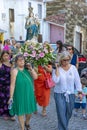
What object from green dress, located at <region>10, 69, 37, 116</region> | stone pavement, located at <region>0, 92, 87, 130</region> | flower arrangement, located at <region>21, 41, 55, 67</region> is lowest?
stone pavement, located at <region>0, 92, 87, 130</region>

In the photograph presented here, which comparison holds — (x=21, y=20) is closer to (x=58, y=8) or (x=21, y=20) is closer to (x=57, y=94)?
(x=58, y=8)

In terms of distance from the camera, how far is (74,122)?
8938 mm

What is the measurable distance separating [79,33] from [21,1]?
797 centimetres

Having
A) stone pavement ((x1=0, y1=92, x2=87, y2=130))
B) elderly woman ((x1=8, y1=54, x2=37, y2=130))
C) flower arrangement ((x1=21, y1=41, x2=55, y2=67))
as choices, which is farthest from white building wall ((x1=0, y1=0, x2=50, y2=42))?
elderly woman ((x1=8, y1=54, x2=37, y2=130))

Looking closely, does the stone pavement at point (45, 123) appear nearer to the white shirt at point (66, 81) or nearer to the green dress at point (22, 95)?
the green dress at point (22, 95)

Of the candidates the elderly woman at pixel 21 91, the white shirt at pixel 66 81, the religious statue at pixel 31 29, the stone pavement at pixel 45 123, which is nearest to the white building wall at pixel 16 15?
the religious statue at pixel 31 29

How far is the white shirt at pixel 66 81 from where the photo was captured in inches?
286

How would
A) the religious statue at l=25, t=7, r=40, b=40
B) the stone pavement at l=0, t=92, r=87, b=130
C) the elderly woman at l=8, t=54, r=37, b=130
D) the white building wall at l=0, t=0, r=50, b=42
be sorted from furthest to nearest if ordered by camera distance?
the white building wall at l=0, t=0, r=50, b=42
the religious statue at l=25, t=7, r=40, b=40
the stone pavement at l=0, t=92, r=87, b=130
the elderly woman at l=8, t=54, r=37, b=130

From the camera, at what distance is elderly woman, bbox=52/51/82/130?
7250 mm

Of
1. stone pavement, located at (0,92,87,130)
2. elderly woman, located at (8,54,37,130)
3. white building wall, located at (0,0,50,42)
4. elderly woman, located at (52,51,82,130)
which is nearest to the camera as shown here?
elderly woman, located at (52,51,82,130)

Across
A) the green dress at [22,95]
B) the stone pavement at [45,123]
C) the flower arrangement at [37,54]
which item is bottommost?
the stone pavement at [45,123]

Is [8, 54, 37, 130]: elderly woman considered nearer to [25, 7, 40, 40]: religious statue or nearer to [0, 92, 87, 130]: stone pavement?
[0, 92, 87, 130]: stone pavement

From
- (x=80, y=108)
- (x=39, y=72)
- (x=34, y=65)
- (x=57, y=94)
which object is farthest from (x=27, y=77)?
(x=80, y=108)

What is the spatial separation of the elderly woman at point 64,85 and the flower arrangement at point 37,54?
43.2 inches
